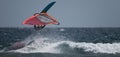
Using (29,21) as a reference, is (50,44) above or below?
below

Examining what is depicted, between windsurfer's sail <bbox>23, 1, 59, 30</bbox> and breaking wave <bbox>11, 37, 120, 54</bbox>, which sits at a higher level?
windsurfer's sail <bbox>23, 1, 59, 30</bbox>

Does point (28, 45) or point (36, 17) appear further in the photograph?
point (28, 45)

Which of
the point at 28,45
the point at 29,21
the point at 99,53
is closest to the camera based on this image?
the point at 29,21

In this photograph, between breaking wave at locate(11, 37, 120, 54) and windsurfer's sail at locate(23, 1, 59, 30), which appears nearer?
windsurfer's sail at locate(23, 1, 59, 30)

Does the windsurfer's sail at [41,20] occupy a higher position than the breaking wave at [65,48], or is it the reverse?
the windsurfer's sail at [41,20]

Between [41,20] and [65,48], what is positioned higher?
[41,20]

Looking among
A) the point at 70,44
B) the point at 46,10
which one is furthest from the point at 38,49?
the point at 46,10

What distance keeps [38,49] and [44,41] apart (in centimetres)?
504

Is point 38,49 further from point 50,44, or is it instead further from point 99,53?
point 99,53

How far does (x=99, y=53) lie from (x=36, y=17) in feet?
48.6

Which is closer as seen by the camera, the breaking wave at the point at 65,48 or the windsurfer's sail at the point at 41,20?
the windsurfer's sail at the point at 41,20

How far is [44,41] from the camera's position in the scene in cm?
5472

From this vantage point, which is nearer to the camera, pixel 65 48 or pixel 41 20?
pixel 41 20

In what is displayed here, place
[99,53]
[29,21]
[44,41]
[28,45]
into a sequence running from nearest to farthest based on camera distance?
1. [29,21]
2. [99,53]
3. [28,45]
4. [44,41]
